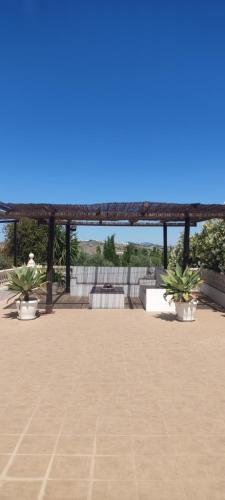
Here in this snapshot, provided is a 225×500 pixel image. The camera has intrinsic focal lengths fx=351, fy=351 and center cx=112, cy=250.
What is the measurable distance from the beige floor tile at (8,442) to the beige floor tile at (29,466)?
0.16 m

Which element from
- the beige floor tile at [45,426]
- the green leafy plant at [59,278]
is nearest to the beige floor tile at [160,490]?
the beige floor tile at [45,426]

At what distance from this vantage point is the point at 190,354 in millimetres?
6184

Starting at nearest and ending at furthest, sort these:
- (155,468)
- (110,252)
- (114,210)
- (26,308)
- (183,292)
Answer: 1. (155,468)
2. (26,308)
3. (183,292)
4. (114,210)
5. (110,252)

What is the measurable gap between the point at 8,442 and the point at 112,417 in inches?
43.9

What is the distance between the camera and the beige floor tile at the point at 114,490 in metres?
2.63

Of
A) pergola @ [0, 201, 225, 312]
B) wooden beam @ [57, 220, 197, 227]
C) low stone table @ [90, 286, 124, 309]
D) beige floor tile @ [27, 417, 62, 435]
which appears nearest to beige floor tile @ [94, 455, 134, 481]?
beige floor tile @ [27, 417, 62, 435]

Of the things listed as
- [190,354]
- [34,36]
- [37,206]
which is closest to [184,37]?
[34,36]

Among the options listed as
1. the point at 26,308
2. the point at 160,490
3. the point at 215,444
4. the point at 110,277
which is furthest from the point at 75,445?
the point at 110,277

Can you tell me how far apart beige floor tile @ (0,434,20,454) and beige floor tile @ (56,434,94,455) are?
0.43m

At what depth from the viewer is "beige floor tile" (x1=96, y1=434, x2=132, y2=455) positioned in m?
3.20

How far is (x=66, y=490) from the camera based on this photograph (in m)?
2.70

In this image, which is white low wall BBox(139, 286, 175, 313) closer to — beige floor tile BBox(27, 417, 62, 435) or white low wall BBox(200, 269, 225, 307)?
white low wall BBox(200, 269, 225, 307)

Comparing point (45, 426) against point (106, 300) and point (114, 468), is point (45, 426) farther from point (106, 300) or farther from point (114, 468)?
point (106, 300)

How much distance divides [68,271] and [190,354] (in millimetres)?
8776
